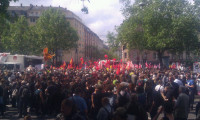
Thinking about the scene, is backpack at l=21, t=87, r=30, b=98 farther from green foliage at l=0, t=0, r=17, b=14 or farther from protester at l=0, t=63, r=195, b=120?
green foliage at l=0, t=0, r=17, b=14

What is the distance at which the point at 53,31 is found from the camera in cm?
4488

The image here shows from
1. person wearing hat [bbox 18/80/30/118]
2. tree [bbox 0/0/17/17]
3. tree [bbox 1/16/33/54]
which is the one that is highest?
tree [bbox 1/16/33/54]

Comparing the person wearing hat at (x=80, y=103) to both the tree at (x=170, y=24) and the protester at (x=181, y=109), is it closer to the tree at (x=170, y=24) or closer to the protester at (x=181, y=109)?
the protester at (x=181, y=109)

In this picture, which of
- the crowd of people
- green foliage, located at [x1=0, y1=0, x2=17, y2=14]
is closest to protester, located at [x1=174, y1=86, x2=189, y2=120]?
the crowd of people

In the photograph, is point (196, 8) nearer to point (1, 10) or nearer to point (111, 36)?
point (111, 36)

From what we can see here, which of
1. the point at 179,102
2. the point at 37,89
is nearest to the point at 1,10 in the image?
the point at 37,89

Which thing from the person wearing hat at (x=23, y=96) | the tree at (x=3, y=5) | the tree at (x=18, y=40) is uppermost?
the tree at (x=18, y=40)

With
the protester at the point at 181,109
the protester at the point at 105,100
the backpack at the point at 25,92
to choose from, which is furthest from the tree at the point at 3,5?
the protester at the point at 181,109

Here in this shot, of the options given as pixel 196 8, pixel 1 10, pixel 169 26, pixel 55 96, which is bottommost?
pixel 55 96

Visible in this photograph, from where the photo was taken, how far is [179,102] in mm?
6203

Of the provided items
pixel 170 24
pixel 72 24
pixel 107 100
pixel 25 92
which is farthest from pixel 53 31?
pixel 107 100

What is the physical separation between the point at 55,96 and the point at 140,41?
2549cm

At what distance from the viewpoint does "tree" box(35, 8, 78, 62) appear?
44781 mm

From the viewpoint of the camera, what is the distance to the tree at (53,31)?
44.8m
